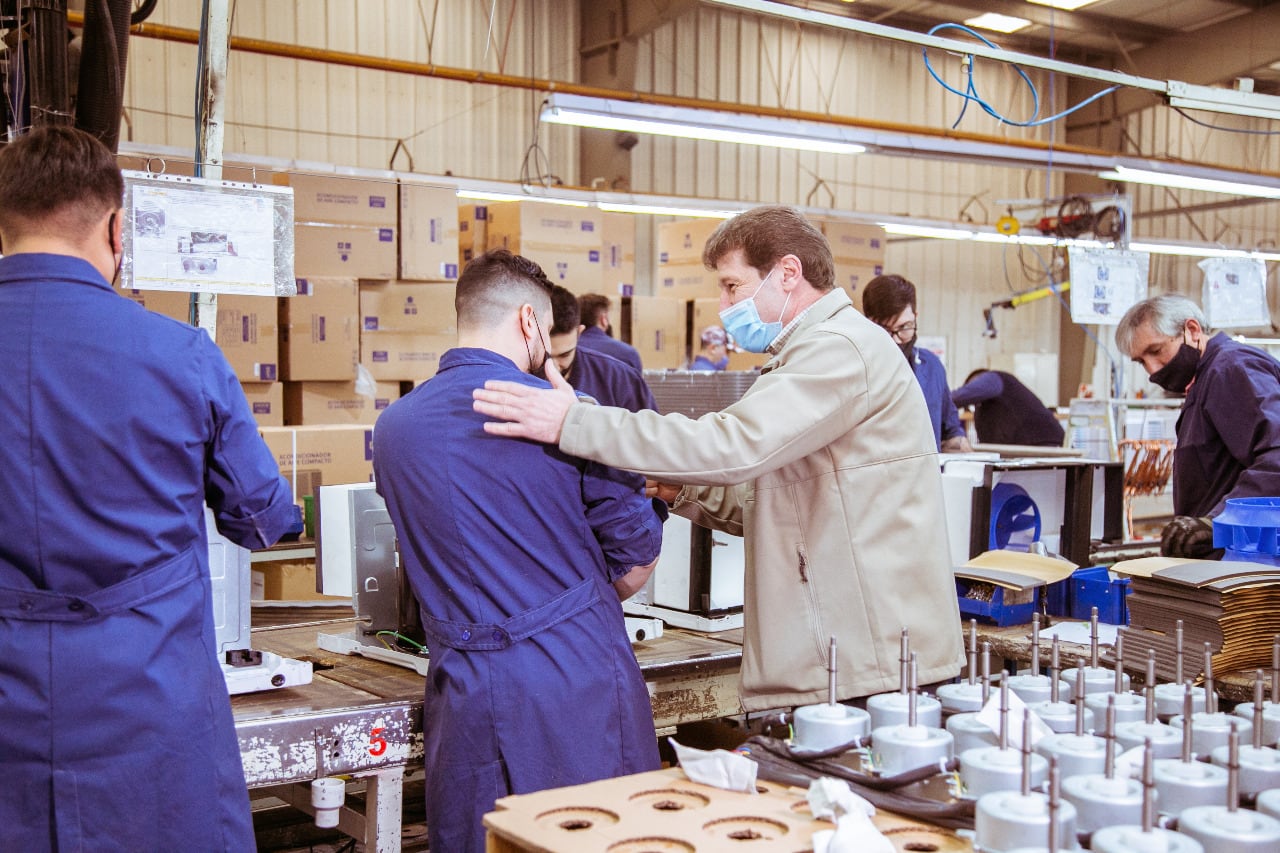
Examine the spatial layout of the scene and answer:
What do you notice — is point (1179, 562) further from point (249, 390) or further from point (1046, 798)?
point (249, 390)

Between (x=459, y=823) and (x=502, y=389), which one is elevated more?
(x=502, y=389)

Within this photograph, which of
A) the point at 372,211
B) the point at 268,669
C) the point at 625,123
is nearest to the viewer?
the point at 268,669

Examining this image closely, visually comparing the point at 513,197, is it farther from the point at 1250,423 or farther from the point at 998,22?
the point at 998,22

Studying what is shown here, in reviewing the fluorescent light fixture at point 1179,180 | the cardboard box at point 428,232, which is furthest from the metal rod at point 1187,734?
the fluorescent light fixture at point 1179,180

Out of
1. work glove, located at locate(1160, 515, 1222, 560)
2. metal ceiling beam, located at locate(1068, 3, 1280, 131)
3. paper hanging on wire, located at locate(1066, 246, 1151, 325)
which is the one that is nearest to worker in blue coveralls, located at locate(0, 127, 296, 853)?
work glove, located at locate(1160, 515, 1222, 560)

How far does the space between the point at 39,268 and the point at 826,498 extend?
1140 millimetres

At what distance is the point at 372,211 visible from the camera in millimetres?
5707

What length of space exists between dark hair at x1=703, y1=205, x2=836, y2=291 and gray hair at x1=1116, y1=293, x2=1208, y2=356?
5.00 ft

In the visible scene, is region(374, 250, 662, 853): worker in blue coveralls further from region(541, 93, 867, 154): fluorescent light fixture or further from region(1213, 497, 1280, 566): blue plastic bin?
region(541, 93, 867, 154): fluorescent light fixture

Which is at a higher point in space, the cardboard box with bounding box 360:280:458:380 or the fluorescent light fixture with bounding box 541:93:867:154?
the fluorescent light fixture with bounding box 541:93:867:154

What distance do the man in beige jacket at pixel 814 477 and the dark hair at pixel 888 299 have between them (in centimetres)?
207

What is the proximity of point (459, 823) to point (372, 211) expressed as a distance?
4.33 meters

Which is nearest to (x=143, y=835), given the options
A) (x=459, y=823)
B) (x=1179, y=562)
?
(x=459, y=823)

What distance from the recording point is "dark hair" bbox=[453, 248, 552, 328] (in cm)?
189
